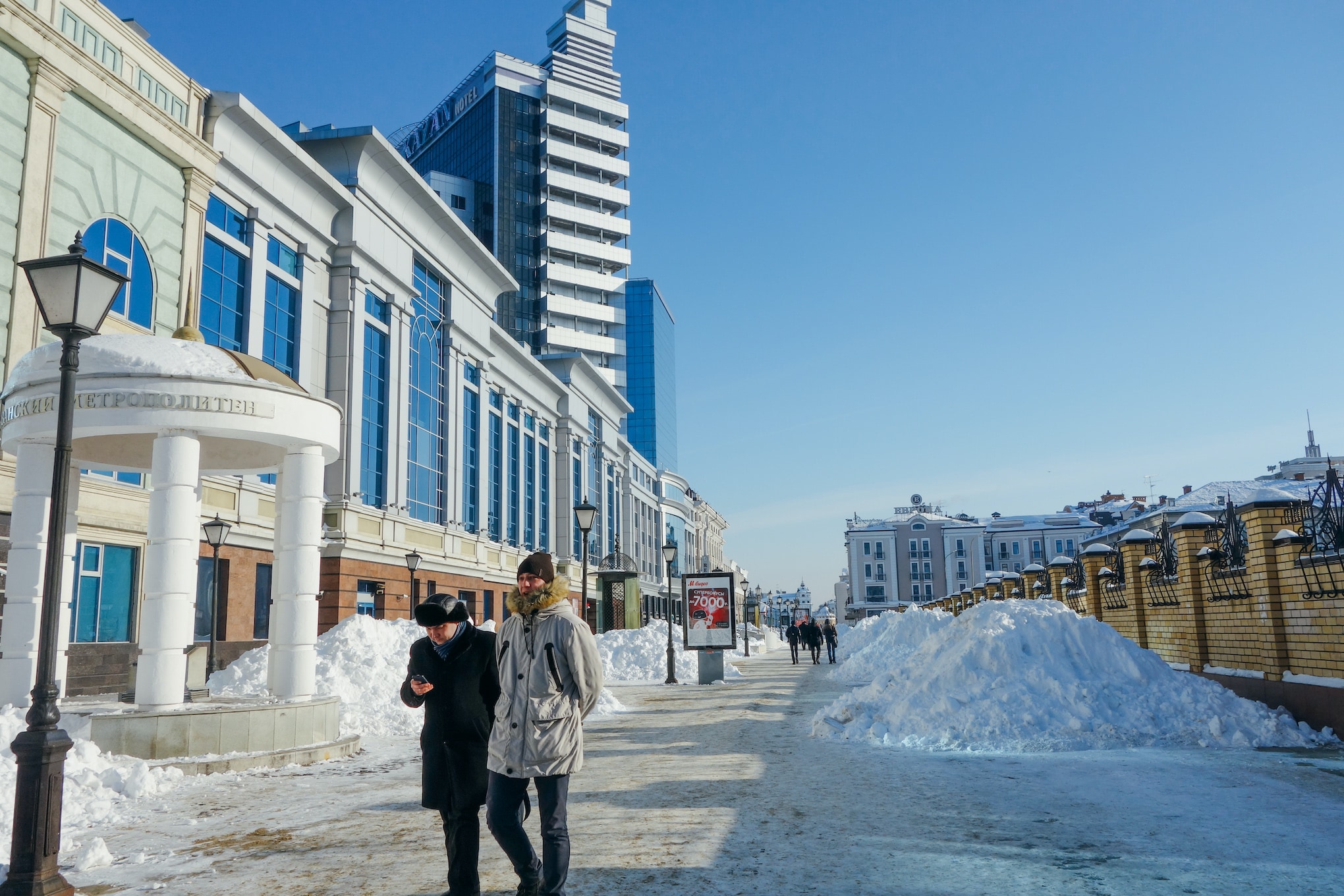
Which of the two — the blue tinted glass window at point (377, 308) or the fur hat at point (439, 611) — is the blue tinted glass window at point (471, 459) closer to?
the blue tinted glass window at point (377, 308)

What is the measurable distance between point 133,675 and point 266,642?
6.83 m

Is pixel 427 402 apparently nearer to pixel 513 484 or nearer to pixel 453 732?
pixel 513 484

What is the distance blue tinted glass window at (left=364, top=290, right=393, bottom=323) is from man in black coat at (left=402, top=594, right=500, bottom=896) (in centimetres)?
2646

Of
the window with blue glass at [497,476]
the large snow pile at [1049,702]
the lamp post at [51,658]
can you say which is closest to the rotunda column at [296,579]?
the lamp post at [51,658]

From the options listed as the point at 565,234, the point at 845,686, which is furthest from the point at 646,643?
the point at 565,234

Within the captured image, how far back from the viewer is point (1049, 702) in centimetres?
1223

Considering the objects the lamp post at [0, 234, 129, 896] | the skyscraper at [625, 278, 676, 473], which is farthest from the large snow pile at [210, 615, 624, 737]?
the skyscraper at [625, 278, 676, 473]

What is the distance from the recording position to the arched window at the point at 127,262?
746 inches

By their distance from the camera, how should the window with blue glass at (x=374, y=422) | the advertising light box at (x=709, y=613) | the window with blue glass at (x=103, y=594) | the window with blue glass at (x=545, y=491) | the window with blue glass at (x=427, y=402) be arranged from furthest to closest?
the window with blue glass at (x=545, y=491) < the window with blue glass at (x=427, y=402) < the window with blue glass at (x=374, y=422) < the advertising light box at (x=709, y=613) < the window with blue glass at (x=103, y=594)

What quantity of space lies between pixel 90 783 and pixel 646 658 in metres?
22.2

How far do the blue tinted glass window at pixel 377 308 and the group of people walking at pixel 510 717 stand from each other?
2650 centimetres

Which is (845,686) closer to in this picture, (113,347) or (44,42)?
(113,347)

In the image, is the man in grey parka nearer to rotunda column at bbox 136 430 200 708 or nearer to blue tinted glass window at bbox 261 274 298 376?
rotunda column at bbox 136 430 200 708

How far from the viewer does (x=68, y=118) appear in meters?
18.4
